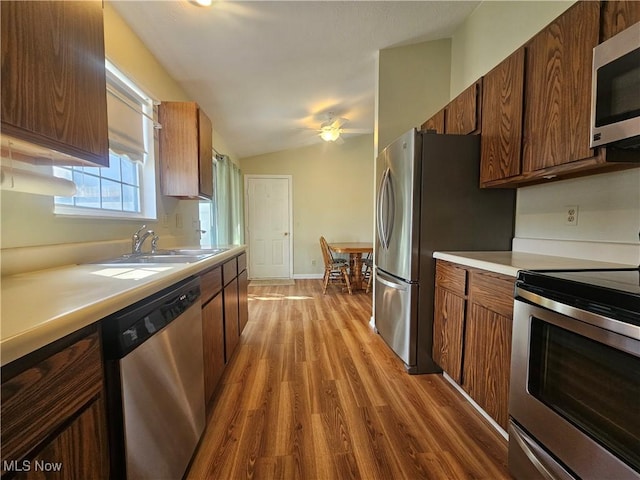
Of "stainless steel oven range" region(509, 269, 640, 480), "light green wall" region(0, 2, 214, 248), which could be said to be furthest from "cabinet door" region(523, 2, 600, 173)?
"light green wall" region(0, 2, 214, 248)

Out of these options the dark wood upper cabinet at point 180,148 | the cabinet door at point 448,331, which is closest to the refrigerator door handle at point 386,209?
the cabinet door at point 448,331

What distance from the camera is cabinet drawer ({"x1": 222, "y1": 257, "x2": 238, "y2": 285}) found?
190 cm

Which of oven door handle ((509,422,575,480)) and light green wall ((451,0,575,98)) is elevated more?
light green wall ((451,0,575,98))

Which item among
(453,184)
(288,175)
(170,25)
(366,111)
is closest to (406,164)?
(453,184)

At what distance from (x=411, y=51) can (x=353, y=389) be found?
3.13 metres

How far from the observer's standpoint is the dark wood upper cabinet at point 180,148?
2234 mm

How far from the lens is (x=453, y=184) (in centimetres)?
196

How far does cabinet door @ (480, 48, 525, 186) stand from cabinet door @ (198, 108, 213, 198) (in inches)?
84.6

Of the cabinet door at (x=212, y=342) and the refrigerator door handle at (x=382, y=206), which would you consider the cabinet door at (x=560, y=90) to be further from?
the cabinet door at (x=212, y=342)

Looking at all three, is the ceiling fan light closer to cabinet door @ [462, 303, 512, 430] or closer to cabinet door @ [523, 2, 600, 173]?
cabinet door @ [523, 2, 600, 173]

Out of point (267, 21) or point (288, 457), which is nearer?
point (288, 457)

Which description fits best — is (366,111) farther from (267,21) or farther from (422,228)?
(422,228)

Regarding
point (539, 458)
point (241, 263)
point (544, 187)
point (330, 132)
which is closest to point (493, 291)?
point (539, 458)

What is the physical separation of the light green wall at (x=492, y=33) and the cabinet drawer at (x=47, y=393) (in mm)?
2653
